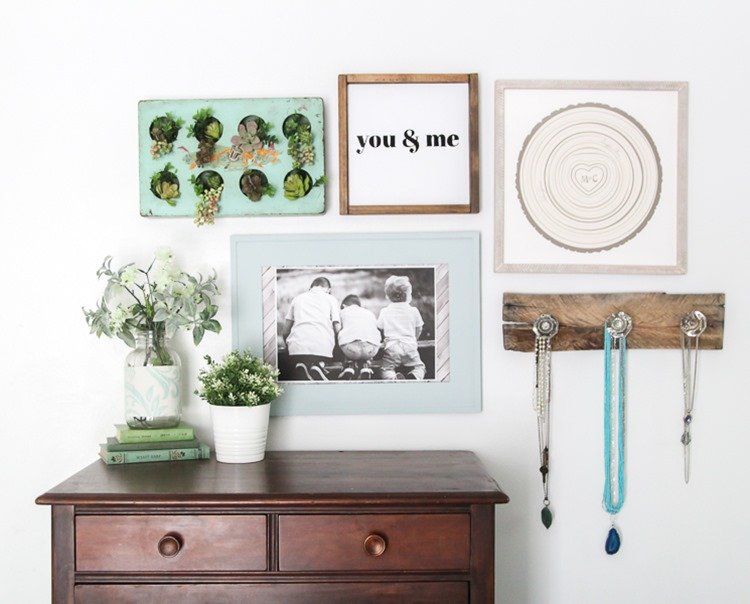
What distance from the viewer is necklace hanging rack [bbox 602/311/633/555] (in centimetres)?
206

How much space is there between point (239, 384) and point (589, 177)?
44.6 inches

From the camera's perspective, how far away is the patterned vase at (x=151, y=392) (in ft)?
6.43

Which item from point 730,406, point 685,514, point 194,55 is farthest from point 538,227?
point 194,55

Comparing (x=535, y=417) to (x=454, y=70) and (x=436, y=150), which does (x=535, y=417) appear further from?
(x=454, y=70)

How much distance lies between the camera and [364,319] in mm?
A: 2104

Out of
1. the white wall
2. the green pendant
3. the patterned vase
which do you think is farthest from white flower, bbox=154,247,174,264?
the green pendant

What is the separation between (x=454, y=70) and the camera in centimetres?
210

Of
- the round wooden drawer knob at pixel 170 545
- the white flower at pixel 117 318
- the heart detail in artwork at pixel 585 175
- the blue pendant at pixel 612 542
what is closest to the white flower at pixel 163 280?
the white flower at pixel 117 318

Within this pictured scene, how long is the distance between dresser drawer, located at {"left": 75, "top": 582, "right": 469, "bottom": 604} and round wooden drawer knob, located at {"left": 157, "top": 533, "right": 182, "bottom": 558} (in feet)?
0.25

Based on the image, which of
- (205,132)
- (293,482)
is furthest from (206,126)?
(293,482)

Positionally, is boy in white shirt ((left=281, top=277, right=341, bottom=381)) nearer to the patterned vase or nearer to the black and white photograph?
the black and white photograph

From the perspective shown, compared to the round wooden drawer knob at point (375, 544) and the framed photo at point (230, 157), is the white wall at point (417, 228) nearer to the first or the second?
the framed photo at point (230, 157)

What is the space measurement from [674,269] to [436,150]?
0.75 m

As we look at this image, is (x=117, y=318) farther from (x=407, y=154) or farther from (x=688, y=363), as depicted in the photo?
(x=688, y=363)
